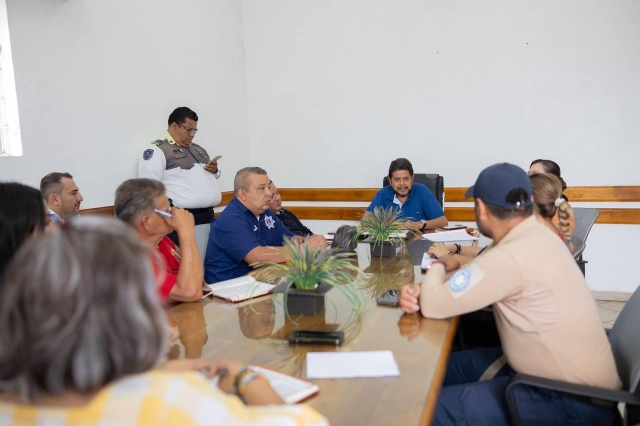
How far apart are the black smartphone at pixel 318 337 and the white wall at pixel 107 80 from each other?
228 cm

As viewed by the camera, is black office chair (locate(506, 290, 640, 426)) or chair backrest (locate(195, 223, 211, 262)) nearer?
black office chair (locate(506, 290, 640, 426))

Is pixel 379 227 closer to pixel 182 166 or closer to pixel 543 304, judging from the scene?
pixel 543 304

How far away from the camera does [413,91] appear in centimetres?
475

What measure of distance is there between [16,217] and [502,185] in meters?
1.39

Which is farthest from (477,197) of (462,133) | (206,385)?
(462,133)

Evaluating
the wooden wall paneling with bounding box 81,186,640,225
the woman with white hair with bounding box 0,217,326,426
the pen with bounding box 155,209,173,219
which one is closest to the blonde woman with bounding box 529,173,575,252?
the pen with bounding box 155,209,173,219

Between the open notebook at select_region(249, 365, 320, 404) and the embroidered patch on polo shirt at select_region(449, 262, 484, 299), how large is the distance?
60 centimetres

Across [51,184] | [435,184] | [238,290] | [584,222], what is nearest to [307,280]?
[238,290]

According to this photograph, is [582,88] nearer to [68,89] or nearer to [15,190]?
[68,89]

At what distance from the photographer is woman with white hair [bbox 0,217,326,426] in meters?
0.65

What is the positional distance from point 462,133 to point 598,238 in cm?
152

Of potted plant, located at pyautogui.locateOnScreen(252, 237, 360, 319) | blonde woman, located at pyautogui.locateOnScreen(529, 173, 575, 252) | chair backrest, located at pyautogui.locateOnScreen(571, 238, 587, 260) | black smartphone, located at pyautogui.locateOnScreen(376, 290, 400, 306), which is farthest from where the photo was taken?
chair backrest, located at pyautogui.locateOnScreen(571, 238, 587, 260)

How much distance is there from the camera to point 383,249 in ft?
8.64

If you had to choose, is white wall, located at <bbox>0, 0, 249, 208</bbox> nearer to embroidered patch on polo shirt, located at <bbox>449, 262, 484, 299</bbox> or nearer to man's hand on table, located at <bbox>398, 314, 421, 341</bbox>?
man's hand on table, located at <bbox>398, 314, 421, 341</bbox>
